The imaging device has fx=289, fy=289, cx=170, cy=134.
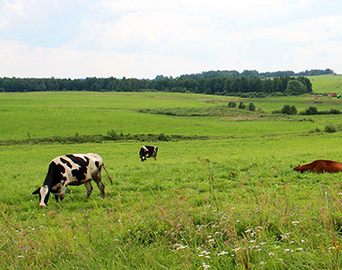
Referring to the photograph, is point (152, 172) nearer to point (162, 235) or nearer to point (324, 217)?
point (162, 235)

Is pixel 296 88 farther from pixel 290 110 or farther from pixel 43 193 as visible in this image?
pixel 43 193

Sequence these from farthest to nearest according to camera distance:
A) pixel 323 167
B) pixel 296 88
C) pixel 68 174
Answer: pixel 296 88 → pixel 323 167 → pixel 68 174

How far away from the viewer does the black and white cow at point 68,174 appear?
→ 9.25m

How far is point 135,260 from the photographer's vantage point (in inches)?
165

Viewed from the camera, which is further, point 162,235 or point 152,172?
point 152,172

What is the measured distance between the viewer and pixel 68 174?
31.7ft

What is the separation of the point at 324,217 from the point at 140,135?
48371mm

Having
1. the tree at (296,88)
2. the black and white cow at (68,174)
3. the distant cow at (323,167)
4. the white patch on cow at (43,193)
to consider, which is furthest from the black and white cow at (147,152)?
the tree at (296,88)

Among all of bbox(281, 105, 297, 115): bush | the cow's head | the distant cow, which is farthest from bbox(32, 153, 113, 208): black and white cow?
bbox(281, 105, 297, 115): bush

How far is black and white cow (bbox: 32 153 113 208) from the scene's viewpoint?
9250mm

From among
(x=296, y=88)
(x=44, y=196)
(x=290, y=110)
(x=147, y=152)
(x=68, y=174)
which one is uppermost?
(x=296, y=88)

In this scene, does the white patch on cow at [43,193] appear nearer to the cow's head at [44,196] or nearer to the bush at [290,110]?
the cow's head at [44,196]

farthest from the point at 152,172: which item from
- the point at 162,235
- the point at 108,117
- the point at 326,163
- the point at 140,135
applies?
the point at 108,117

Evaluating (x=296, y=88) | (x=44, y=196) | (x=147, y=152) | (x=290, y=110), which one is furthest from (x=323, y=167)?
(x=296, y=88)
